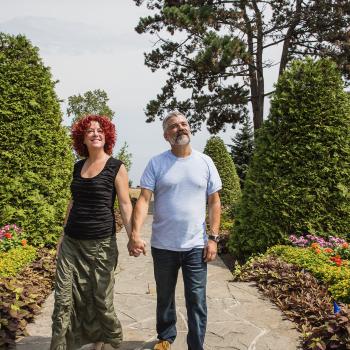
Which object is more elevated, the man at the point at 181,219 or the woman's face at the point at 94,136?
the woman's face at the point at 94,136

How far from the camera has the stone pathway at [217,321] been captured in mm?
4336

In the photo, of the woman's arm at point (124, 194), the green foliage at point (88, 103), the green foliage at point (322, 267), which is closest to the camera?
the woman's arm at point (124, 194)

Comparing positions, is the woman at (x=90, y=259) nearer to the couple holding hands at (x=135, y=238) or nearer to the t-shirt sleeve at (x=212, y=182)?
the couple holding hands at (x=135, y=238)

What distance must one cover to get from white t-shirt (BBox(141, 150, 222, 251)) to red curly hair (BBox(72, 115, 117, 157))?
21.1 inches

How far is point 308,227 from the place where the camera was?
7500 mm

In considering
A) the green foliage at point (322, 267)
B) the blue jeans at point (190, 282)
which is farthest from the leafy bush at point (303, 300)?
the blue jeans at point (190, 282)

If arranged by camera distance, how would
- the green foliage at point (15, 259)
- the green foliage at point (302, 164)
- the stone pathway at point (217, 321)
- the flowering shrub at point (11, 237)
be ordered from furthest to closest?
the green foliage at point (302, 164) < the flowering shrub at point (11, 237) < the green foliage at point (15, 259) < the stone pathway at point (217, 321)

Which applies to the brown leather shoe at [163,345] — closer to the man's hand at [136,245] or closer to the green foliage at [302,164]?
the man's hand at [136,245]

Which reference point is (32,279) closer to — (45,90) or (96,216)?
(96,216)

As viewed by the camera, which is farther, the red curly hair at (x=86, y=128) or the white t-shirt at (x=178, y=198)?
the red curly hair at (x=86, y=128)

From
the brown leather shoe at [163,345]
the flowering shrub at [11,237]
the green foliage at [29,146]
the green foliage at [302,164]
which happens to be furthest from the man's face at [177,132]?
the green foliage at [29,146]

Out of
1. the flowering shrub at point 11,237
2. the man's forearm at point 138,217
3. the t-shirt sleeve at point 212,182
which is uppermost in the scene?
the t-shirt sleeve at point 212,182

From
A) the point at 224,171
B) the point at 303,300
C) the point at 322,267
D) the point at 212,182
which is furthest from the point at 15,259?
the point at 224,171

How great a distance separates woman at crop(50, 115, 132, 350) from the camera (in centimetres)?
372
